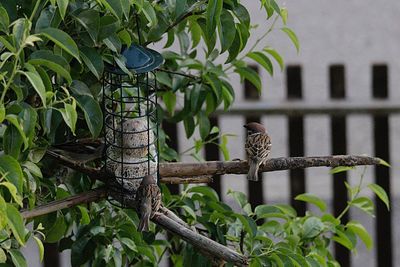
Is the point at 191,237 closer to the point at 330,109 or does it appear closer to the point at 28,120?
the point at 28,120

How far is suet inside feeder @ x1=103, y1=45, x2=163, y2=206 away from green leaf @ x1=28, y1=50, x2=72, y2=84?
1.96ft

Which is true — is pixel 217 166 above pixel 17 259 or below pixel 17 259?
above

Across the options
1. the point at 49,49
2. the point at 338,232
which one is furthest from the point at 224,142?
the point at 49,49

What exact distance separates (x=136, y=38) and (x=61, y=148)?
0.42m

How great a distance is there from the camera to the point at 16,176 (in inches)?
110

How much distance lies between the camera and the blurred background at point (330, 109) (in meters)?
6.14

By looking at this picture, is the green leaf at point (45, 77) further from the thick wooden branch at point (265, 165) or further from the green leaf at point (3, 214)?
the thick wooden branch at point (265, 165)

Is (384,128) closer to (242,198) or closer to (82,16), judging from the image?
(242,198)

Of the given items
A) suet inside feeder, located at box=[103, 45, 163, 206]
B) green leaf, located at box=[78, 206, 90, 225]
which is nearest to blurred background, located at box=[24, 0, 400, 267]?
suet inside feeder, located at box=[103, 45, 163, 206]

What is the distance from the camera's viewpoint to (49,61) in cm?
291

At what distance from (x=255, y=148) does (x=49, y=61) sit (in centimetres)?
133

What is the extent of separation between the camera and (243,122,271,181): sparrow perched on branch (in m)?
3.68

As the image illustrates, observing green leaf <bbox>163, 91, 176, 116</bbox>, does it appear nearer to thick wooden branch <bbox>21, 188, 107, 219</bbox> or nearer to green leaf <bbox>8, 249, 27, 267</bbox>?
thick wooden branch <bbox>21, 188, 107, 219</bbox>

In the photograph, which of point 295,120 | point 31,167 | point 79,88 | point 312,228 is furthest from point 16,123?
point 295,120
